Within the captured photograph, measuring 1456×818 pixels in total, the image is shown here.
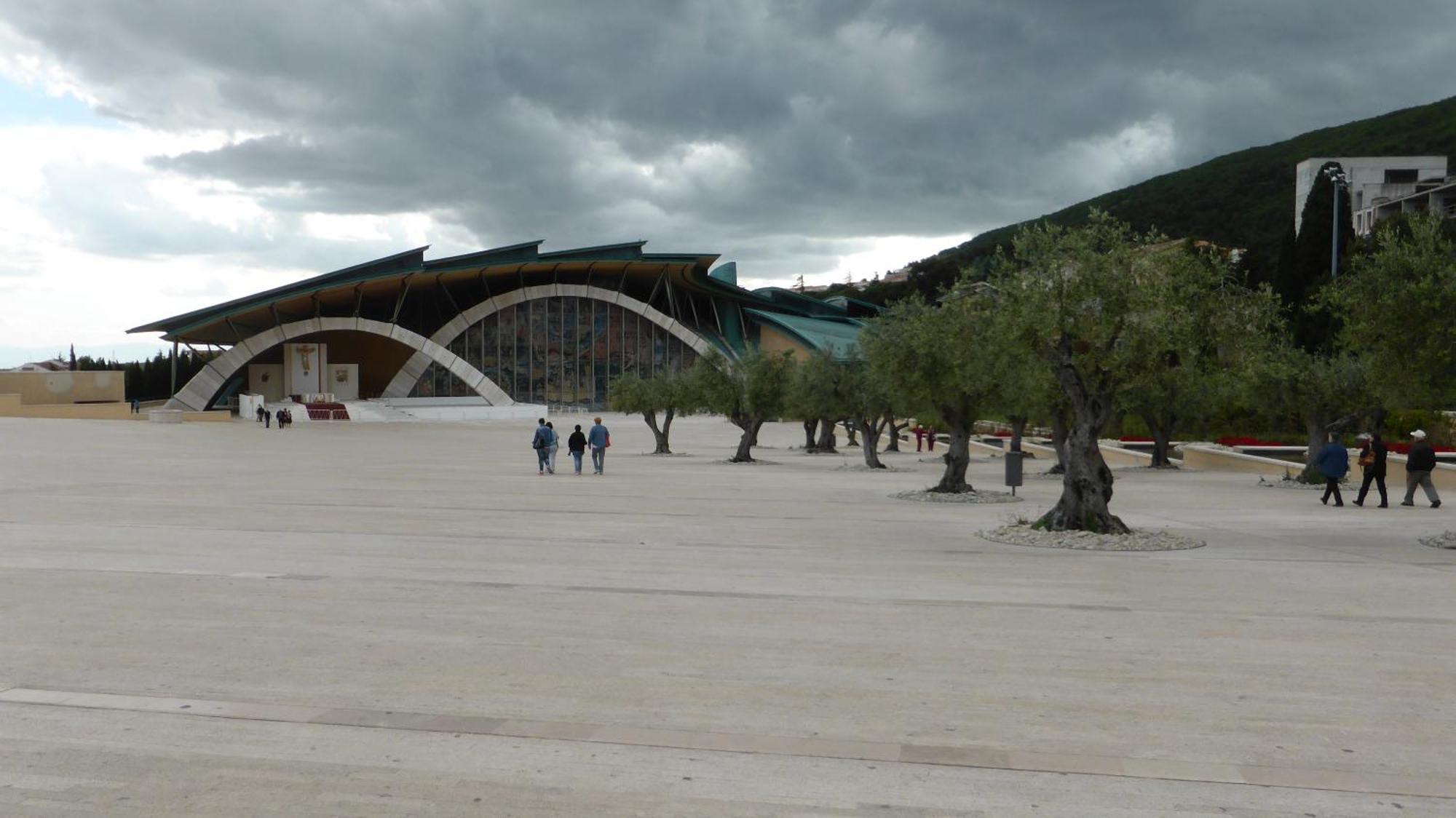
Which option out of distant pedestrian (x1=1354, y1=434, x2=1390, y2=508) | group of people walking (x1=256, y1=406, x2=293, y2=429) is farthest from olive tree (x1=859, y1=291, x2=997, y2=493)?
group of people walking (x1=256, y1=406, x2=293, y2=429)

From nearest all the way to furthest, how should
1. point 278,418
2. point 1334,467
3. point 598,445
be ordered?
point 1334,467 → point 598,445 → point 278,418

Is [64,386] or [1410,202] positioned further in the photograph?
[64,386]

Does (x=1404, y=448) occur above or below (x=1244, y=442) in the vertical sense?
above

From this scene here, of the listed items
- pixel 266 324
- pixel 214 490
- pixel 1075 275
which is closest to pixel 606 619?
pixel 1075 275

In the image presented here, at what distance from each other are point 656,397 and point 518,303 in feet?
172

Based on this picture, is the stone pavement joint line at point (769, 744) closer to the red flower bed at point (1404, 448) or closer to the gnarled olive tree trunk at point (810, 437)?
the red flower bed at point (1404, 448)

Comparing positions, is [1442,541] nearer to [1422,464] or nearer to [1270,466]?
[1422,464]

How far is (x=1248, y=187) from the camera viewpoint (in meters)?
128

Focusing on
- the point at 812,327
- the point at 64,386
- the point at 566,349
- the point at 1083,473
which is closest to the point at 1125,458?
the point at 1083,473

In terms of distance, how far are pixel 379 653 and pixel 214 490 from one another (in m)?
16.0

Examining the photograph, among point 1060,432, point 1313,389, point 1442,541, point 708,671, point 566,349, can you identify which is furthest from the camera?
point 566,349

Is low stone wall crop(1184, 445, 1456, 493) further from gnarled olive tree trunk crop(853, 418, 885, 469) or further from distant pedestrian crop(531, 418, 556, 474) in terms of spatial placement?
distant pedestrian crop(531, 418, 556, 474)

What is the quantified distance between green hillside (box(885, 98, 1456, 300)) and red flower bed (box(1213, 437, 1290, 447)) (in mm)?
70858

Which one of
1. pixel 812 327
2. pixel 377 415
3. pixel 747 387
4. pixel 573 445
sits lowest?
pixel 573 445
